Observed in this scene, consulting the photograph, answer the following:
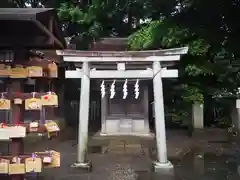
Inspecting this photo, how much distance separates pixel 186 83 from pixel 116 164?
689cm

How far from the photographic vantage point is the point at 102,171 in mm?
8578

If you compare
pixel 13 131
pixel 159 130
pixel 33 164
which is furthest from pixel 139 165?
pixel 13 131

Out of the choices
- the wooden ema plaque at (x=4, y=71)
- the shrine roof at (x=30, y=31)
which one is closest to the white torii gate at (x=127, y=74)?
the shrine roof at (x=30, y=31)

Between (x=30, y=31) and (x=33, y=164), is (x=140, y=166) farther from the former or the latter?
(x=30, y=31)

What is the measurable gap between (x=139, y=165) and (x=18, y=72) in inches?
199

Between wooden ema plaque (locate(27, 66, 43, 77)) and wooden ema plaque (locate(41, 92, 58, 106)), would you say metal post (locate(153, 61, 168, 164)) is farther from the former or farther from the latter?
wooden ema plaque (locate(27, 66, 43, 77))

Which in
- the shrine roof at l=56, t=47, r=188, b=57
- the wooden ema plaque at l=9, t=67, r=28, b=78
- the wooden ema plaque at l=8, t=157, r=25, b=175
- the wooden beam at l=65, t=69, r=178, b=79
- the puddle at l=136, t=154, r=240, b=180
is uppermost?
the shrine roof at l=56, t=47, r=188, b=57

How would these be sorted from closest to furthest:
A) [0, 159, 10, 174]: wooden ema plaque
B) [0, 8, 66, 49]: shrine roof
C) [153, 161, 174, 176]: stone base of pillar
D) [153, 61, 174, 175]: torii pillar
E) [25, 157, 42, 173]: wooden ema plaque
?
[0, 8, 66, 49]: shrine roof → [0, 159, 10, 174]: wooden ema plaque → [25, 157, 42, 173]: wooden ema plaque → [153, 161, 174, 176]: stone base of pillar → [153, 61, 174, 175]: torii pillar

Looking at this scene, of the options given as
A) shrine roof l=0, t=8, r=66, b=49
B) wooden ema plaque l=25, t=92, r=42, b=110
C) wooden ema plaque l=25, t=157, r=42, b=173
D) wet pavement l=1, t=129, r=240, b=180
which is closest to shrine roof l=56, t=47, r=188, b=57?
shrine roof l=0, t=8, r=66, b=49

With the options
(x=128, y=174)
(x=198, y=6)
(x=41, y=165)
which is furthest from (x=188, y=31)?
(x=41, y=165)

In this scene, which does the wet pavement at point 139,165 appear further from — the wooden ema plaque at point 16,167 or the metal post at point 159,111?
the wooden ema plaque at point 16,167

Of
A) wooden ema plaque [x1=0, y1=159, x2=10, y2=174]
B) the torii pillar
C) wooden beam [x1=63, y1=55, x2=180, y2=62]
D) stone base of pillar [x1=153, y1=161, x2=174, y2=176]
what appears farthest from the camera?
wooden beam [x1=63, y1=55, x2=180, y2=62]

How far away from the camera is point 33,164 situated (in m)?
5.60

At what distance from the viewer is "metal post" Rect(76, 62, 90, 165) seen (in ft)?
29.2
